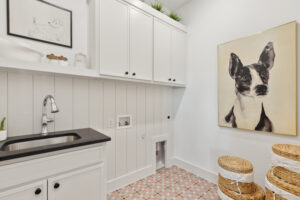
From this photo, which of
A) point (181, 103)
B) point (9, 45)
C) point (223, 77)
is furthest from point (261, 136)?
point (9, 45)

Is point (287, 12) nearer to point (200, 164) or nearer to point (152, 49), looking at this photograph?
point (152, 49)

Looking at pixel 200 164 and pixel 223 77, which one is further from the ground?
pixel 223 77

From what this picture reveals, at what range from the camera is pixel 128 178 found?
1999 mm

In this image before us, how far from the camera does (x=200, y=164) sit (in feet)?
7.30

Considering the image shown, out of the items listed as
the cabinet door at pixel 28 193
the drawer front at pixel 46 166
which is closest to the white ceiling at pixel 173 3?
the drawer front at pixel 46 166

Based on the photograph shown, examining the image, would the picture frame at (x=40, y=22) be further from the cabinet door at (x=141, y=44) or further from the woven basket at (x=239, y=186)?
the woven basket at (x=239, y=186)

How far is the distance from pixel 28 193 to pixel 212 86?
2.23 meters

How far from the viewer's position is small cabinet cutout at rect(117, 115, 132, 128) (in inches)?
76.7

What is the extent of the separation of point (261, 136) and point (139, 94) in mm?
1619

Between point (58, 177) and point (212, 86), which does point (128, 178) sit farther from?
point (212, 86)

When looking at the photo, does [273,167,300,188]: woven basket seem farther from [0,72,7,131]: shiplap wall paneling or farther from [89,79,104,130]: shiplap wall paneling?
[0,72,7,131]: shiplap wall paneling

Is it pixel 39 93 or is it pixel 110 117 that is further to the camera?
pixel 110 117

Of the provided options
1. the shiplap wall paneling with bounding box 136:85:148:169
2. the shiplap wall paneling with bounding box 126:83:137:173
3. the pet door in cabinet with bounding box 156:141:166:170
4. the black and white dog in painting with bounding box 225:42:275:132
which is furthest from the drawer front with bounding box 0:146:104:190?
the black and white dog in painting with bounding box 225:42:275:132

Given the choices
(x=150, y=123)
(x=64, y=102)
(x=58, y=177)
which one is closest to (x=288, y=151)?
(x=150, y=123)
